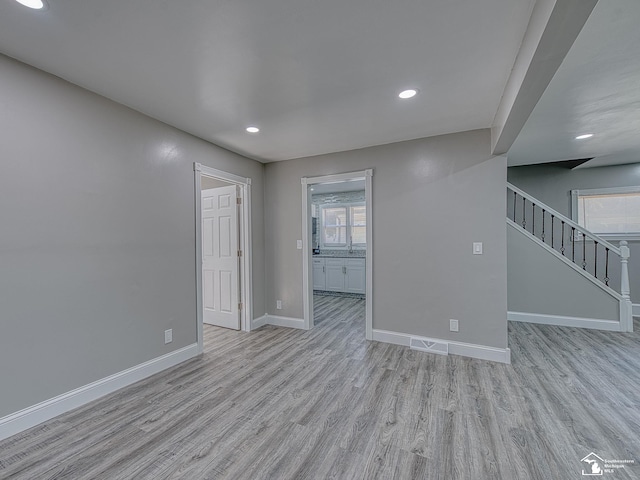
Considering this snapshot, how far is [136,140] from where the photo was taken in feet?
8.73

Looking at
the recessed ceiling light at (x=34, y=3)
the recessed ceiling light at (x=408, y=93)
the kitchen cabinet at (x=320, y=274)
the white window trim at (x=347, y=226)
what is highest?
the recessed ceiling light at (x=34, y=3)

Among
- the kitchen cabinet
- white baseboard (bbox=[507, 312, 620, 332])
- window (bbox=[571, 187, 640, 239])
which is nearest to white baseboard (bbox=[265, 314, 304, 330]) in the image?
the kitchen cabinet

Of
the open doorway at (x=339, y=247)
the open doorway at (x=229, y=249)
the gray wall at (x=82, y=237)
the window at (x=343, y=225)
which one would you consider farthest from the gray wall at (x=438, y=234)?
the window at (x=343, y=225)

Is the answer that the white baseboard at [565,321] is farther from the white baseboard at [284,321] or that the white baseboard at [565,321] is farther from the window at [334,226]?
the window at [334,226]

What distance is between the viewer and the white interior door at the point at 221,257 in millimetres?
4113

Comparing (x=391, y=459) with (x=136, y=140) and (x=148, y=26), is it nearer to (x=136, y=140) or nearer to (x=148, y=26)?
(x=148, y=26)

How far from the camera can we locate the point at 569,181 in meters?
5.17

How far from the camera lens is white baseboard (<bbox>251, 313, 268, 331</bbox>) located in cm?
418

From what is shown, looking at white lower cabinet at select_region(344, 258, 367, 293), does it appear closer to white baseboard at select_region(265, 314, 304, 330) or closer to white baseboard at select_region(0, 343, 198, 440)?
white baseboard at select_region(265, 314, 304, 330)

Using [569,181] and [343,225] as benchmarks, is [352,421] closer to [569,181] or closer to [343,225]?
[343,225]

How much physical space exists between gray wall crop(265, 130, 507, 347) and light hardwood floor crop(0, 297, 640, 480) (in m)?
0.49

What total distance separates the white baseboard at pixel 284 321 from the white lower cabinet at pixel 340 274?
91.3 inches

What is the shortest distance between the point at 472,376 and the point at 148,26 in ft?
12.1

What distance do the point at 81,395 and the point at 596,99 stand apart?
4978 mm
